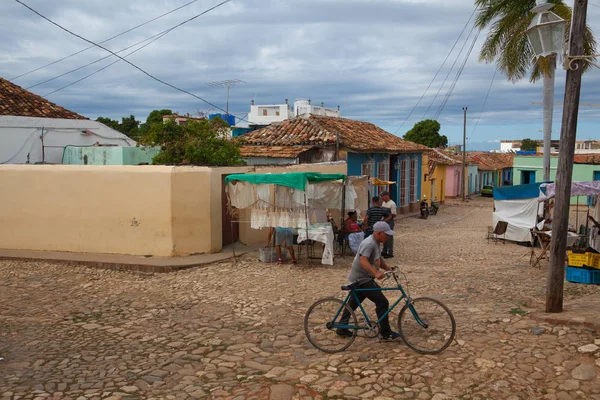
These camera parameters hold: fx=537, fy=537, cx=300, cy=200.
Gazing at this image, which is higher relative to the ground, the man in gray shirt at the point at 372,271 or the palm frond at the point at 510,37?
the palm frond at the point at 510,37

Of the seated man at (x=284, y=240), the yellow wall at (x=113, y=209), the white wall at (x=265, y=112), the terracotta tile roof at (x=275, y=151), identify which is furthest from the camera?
the white wall at (x=265, y=112)

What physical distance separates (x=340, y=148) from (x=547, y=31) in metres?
11.7

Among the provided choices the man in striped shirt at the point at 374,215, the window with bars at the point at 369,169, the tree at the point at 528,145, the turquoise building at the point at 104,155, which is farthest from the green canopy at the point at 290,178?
the tree at the point at 528,145

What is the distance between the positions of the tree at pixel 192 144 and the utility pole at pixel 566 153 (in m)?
9.71

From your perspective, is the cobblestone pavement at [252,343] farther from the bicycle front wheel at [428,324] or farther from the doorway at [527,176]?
the doorway at [527,176]

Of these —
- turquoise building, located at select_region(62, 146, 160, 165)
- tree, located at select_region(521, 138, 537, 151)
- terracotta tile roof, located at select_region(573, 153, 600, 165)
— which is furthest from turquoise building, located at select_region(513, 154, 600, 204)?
tree, located at select_region(521, 138, 537, 151)

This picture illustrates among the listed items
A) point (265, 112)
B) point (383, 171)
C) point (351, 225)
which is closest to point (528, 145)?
point (265, 112)

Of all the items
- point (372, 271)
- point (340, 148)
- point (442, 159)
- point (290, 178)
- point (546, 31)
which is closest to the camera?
point (372, 271)

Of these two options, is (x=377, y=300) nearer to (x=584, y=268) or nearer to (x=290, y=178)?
(x=290, y=178)

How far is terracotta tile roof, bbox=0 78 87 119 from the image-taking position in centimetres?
1762

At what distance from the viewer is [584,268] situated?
927 centimetres

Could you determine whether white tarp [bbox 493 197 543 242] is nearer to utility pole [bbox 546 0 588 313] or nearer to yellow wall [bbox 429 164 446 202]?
utility pole [bbox 546 0 588 313]

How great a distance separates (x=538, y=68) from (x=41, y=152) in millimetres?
16802

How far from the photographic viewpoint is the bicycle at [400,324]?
227 inches
